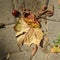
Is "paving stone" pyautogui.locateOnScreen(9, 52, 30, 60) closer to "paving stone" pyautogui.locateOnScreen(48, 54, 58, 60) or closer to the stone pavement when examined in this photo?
the stone pavement

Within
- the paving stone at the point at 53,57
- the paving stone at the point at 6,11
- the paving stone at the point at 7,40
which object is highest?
the paving stone at the point at 6,11

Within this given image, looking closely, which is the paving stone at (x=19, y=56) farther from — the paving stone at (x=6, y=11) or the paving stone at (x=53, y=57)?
the paving stone at (x=6, y=11)

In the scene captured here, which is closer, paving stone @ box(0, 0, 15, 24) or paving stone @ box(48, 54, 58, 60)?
paving stone @ box(48, 54, 58, 60)

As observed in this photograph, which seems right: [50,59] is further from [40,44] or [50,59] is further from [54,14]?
[54,14]

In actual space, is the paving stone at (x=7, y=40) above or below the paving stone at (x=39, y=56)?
above

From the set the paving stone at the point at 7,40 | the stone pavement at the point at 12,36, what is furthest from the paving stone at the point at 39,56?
the paving stone at the point at 7,40

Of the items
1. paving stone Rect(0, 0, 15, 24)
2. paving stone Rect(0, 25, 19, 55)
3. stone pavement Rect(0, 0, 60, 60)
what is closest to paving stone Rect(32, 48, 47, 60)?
stone pavement Rect(0, 0, 60, 60)

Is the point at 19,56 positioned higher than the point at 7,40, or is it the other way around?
the point at 7,40

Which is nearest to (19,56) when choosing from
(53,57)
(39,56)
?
(39,56)

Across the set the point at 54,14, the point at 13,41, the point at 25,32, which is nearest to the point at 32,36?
the point at 25,32

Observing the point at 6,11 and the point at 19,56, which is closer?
the point at 19,56

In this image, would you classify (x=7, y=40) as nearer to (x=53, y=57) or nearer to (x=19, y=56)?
(x=19, y=56)
